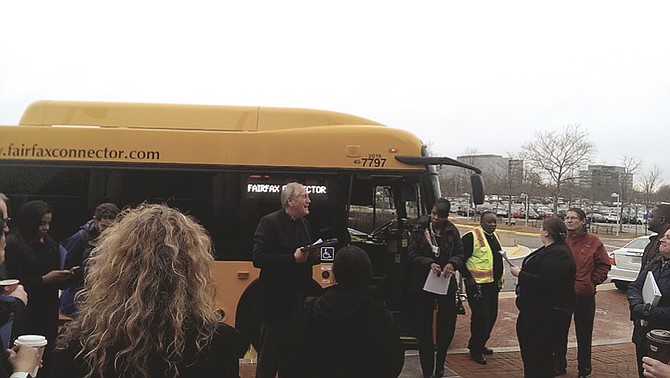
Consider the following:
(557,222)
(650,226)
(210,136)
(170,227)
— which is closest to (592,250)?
(650,226)

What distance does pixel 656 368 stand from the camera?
9.03 feet

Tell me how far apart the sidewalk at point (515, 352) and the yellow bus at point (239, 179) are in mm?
1026

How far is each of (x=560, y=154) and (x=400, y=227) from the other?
110ft

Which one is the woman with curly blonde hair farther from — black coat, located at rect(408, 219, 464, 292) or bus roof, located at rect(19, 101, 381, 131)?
bus roof, located at rect(19, 101, 381, 131)

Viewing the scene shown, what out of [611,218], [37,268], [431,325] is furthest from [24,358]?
[611,218]

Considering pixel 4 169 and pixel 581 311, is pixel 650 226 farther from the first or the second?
pixel 4 169

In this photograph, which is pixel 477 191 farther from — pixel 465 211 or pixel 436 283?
pixel 465 211

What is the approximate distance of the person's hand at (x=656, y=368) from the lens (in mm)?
2711

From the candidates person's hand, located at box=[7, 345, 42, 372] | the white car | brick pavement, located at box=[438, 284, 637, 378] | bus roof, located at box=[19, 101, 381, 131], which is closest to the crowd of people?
person's hand, located at box=[7, 345, 42, 372]

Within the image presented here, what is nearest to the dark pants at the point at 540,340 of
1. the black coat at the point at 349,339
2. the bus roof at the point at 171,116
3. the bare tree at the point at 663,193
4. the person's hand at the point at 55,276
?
the black coat at the point at 349,339

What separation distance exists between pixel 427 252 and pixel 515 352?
7.60 feet

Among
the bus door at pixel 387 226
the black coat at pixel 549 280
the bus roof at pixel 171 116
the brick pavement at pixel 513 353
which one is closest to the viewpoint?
the black coat at pixel 549 280

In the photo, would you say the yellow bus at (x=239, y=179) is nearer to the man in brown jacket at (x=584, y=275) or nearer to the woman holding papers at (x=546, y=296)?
the man in brown jacket at (x=584, y=275)

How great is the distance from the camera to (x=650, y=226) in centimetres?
543
